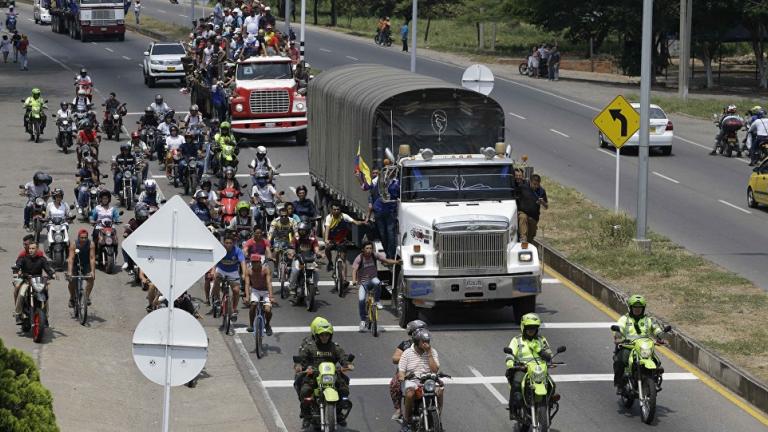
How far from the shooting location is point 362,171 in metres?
27.4

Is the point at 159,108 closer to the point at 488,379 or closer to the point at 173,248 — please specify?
the point at 488,379

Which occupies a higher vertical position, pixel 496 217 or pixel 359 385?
pixel 496 217

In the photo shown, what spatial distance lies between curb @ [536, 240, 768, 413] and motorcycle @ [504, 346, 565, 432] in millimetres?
3236

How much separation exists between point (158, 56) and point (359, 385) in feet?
137

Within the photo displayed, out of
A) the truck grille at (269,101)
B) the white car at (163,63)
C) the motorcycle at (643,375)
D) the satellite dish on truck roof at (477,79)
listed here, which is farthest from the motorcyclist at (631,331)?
the white car at (163,63)

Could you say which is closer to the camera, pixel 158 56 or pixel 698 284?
pixel 698 284

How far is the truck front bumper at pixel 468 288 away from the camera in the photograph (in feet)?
75.9

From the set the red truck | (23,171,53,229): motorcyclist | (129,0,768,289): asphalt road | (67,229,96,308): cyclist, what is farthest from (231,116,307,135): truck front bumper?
the red truck

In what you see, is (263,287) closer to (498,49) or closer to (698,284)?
(698,284)

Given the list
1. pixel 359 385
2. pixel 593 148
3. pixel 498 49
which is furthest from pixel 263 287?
pixel 498 49

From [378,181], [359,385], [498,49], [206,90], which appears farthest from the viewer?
[498,49]

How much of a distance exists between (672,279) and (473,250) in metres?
4.82

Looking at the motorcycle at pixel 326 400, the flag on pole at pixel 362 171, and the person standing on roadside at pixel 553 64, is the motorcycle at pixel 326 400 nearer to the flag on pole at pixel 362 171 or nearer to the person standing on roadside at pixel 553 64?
the flag on pole at pixel 362 171

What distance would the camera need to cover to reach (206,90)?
49.2 metres
